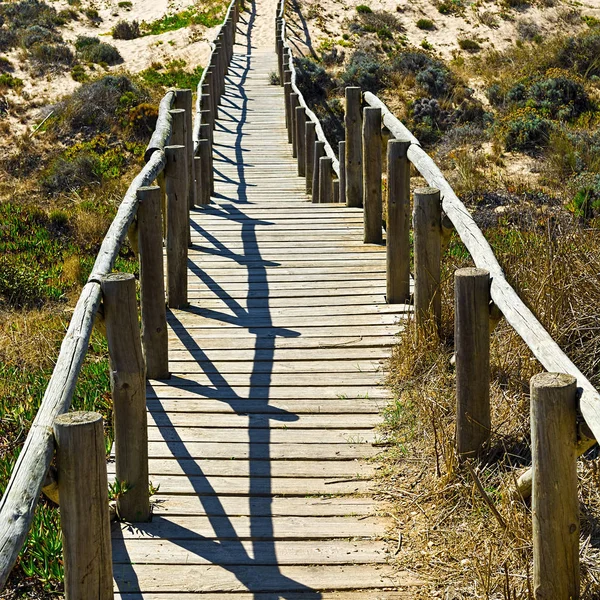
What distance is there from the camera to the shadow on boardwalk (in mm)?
3881

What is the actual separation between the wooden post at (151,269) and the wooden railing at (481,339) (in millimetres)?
1558

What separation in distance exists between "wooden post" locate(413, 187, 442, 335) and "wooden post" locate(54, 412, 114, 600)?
2991mm

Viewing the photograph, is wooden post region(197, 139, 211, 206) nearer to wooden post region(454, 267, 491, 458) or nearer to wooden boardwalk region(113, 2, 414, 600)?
wooden boardwalk region(113, 2, 414, 600)

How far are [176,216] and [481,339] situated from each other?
3.17 metres

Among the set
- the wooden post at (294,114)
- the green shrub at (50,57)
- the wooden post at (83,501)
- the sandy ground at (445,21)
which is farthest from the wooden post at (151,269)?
the sandy ground at (445,21)

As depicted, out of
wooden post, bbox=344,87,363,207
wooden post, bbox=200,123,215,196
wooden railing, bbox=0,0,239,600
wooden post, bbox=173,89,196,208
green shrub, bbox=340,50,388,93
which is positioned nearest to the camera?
wooden railing, bbox=0,0,239,600

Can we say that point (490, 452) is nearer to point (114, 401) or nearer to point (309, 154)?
point (114, 401)

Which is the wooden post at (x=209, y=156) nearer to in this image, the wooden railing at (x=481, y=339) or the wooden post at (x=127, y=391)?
the wooden railing at (x=481, y=339)

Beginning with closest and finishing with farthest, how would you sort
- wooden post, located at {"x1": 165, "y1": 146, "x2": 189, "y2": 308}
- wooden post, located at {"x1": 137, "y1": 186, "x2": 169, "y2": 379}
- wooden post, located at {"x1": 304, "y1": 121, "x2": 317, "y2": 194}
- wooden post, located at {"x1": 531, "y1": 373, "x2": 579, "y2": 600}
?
wooden post, located at {"x1": 531, "y1": 373, "x2": 579, "y2": 600} → wooden post, located at {"x1": 137, "y1": 186, "x2": 169, "y2": 379} → wooden post, located at {"x1": 165, "y1": 146, "x2": 189, "y2": 308} → wooden post, located at {"x1": 304, "y1": 121, "x2": 317, "y2": 194}

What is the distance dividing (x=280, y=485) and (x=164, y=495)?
56 centimetres

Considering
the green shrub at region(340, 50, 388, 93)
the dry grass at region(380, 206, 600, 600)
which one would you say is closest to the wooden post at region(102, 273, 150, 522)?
the dry grass at region(380, 206, 600, 600)

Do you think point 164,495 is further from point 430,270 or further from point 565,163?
point 565,163

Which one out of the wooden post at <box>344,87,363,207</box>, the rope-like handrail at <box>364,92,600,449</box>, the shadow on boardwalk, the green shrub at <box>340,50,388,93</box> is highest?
the green shrub at <box>340,50,388,93</box>

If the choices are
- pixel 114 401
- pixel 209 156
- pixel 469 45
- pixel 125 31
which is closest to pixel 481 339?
pixel 114 401
